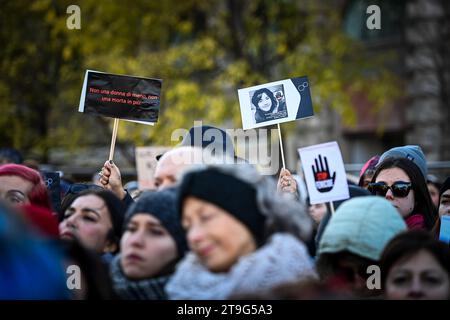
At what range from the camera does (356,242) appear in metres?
3.59

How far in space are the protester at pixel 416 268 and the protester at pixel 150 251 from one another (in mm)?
834

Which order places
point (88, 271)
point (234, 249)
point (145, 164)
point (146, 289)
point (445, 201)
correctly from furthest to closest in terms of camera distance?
1. point (145, 164)
2. point (445, 201)
3. point (146, 289)
4. point (234, 249)
5. point (88, 271)

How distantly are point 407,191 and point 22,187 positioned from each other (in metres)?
2.30

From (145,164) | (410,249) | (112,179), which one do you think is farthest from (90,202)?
(145,164)

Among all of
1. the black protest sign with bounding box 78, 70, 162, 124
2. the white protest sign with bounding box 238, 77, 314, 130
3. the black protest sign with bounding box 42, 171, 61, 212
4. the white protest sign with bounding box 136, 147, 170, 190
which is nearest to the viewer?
the white protest sign with bounding box 238, 77, 314, 130

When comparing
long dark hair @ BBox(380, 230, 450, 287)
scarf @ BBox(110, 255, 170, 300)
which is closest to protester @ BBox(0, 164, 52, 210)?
scarf @ BBox(110, 255, 170, 300)

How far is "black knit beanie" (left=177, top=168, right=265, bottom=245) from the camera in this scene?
3086 millimetres

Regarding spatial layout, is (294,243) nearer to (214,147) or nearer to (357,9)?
(214,147)

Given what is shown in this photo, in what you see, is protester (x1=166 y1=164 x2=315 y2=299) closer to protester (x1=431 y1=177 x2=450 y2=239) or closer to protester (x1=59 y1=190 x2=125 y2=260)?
protester (x1=59 y1=190 x2=125 y2=260)

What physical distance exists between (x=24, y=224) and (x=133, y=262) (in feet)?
4.04

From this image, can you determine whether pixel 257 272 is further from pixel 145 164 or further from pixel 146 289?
pixel 145 164

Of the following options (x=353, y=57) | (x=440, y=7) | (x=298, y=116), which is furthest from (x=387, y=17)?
(x=298, y=116)

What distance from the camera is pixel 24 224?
2262mm

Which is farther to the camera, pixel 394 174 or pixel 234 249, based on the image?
pixel 394 174
